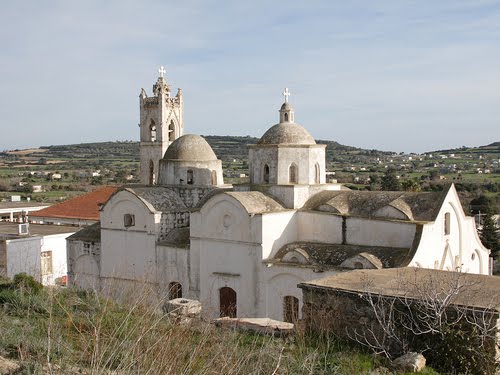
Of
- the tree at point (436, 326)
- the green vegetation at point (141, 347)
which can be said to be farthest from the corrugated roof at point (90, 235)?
the tree at point (436, 326)

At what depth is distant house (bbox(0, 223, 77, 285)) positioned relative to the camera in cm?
2764

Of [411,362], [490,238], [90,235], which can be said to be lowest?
[490,238]

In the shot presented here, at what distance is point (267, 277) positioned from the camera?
63.0ft

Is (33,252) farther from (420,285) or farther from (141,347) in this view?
(141,347)

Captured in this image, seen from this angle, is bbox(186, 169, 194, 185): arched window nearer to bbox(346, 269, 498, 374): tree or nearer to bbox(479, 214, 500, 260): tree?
bbox(346, 269, 498, 374): tree

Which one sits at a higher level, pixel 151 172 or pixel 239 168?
pixel 239 168

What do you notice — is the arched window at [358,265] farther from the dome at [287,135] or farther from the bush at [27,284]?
the bush at [27,284]

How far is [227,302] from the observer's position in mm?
20406

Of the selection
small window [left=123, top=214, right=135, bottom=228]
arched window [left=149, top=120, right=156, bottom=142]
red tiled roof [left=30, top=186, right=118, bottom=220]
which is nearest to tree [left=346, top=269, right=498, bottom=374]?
small window [left=123, top=214, right=135, bottom=228]

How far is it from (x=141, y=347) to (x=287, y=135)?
48.8 feet

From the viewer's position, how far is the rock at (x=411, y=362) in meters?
9.31

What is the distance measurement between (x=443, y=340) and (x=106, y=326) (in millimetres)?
5205

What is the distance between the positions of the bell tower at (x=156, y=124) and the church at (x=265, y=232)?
5.12 m


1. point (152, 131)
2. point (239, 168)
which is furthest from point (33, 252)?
point (239, 168)
